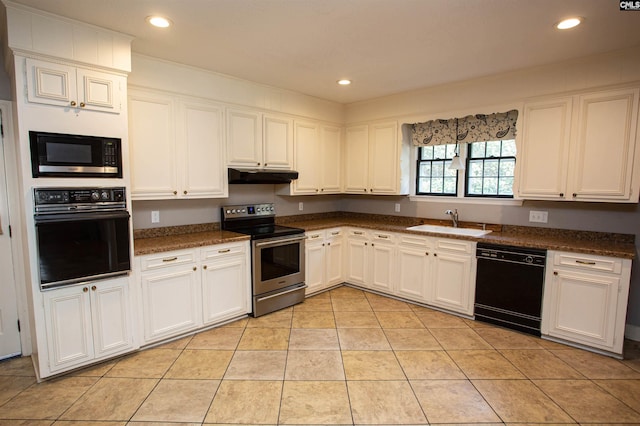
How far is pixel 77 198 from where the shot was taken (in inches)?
92.6

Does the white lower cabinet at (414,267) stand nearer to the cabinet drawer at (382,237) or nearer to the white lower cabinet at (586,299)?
the cabinet drawer at (382,237)

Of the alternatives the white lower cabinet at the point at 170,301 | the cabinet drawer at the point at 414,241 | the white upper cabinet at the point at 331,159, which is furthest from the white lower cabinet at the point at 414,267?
the white lower cabinet at the point at 170,301

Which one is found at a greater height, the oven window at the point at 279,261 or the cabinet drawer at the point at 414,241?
the cabinet drawer at the point at 414,241

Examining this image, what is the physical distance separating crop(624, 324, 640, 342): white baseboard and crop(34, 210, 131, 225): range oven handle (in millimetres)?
4480

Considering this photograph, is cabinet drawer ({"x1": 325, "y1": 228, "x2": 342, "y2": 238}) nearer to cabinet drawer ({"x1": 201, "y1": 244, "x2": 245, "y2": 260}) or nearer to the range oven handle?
cabinet drawer ({"x1": 201, "y1": 244, "x2": 245, "y2": 260})

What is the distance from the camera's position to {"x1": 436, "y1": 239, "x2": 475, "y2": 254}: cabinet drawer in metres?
3.44

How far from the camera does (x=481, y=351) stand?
286 cm

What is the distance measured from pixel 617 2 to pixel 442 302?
2.84 m

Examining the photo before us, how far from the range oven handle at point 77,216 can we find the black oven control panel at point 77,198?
0.04m

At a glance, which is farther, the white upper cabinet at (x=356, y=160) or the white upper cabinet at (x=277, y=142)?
the white upper cabinet at (x=356, y=160)

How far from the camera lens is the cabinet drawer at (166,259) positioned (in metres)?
2.76

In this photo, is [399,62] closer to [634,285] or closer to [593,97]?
[593,97]

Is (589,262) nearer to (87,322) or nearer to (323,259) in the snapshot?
(323,259)

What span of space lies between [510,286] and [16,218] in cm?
435
